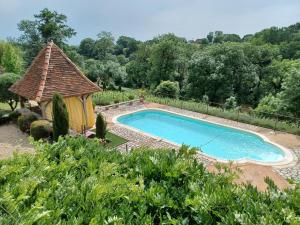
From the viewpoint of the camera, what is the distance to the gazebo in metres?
14.2

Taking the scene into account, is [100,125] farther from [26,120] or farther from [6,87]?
[6,87]

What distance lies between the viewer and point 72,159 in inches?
189

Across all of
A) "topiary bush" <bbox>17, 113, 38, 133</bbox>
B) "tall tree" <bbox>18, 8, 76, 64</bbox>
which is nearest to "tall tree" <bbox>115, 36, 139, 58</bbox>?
"tall tree" <bbox>18, 8, 76, 64</bbox>

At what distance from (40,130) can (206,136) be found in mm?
10349

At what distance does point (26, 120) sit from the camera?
14320mm

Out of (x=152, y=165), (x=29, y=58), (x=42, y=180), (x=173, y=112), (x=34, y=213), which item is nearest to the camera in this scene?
(x=34, y=213)

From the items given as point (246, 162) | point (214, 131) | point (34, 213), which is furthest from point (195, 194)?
point (214, 131)

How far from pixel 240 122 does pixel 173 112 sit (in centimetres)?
511

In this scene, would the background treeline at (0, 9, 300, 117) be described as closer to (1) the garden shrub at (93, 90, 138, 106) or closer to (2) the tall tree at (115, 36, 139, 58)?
(1) the garden shrub at (93, 90, 138, 106)

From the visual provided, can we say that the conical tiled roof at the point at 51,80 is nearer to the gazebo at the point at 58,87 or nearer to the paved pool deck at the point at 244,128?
the gazebo at the point at 58,87

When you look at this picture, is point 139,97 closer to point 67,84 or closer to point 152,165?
point 67,84

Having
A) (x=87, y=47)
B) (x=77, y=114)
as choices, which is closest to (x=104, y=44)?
(x=87, y=47)

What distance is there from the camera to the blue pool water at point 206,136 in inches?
601

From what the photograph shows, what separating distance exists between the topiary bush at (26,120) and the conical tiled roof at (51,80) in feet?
3.19
